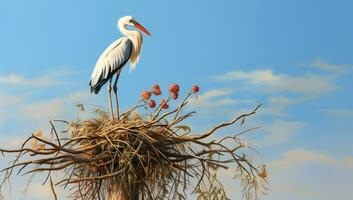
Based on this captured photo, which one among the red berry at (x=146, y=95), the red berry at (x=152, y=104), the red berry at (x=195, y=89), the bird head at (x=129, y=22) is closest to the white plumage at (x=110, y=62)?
the bird head at (x=129, y=22)

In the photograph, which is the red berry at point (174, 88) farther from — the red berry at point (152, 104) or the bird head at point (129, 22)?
the bird head at point (129, 22)

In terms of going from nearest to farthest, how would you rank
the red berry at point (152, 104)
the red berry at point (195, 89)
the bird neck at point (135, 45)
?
the red berry at point (195, 89) → the red berry at point (152, 104) → the bird neck at point (135, 45)

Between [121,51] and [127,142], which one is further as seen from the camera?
[121,51]

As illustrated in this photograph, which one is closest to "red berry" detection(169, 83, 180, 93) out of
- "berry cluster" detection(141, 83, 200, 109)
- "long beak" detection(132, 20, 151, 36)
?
"berry cluster" detection(141, 83, 200, 109)

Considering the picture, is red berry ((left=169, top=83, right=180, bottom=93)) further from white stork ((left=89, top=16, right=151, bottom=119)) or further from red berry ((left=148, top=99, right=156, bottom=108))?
white stork ((left=89, top=16, right=151, bottom=119))

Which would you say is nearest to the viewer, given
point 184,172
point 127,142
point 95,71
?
point 127,142

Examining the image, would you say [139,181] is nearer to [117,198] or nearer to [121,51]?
[117,198]

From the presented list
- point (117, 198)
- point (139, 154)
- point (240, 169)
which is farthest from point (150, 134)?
point (240, 169)

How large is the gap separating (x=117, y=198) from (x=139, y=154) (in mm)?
604

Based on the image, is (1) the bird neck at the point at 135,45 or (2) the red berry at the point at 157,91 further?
(1) the bird neck at the point at 135,45

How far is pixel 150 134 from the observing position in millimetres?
7082

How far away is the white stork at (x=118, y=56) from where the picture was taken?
8.44 m

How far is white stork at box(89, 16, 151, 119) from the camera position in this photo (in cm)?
844

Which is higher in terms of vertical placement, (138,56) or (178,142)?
(138,56)
